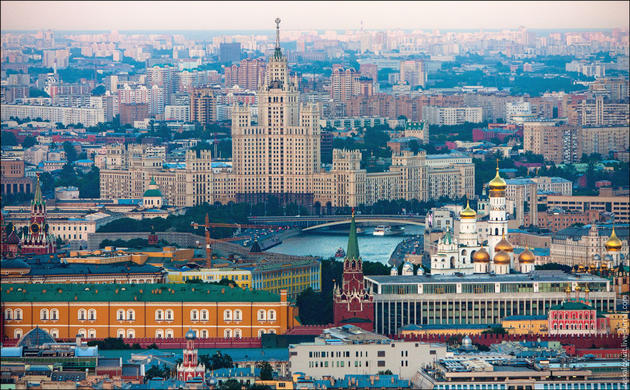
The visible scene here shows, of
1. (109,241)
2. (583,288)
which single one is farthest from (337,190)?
(583,288)

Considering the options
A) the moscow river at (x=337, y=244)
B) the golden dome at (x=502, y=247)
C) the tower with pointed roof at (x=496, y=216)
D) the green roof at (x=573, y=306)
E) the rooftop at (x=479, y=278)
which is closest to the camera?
the green roof at (x=573, y=306)

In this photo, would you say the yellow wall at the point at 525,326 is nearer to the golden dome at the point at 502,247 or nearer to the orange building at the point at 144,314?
the orange building at the point at 144,314

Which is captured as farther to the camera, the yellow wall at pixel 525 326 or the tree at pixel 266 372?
the yellow wall at pixel 525 326

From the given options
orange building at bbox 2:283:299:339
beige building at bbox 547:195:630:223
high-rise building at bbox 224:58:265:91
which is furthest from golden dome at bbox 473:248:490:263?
high-rise building at bbox 224:58:265:91

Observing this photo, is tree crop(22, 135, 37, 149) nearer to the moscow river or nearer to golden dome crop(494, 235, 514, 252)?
the moscow river

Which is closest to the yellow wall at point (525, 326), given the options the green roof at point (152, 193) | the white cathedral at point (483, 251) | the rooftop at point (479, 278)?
the rooftop at point (479, 278)

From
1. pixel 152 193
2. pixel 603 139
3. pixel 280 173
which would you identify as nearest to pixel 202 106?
pixel 603 139

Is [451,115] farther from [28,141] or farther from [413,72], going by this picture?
[413,72]
